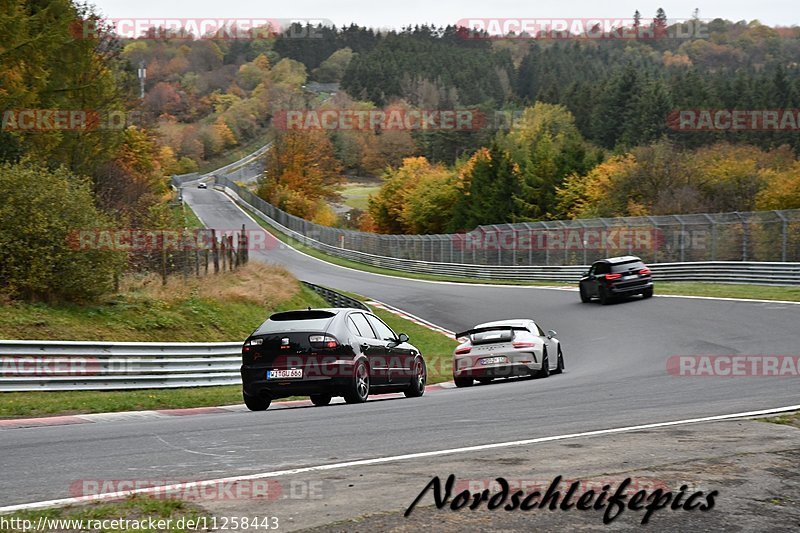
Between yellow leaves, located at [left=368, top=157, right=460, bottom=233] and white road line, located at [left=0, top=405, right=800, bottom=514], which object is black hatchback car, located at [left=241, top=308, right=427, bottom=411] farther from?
yellow leaves, located at [left=368, top=157, right=460, bottom=233]

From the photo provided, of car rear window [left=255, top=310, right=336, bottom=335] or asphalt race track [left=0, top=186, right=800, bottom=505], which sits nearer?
asphalt race track [left=0, top=186, right=800, bottom=505]

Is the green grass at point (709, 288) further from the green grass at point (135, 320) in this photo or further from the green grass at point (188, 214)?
the green grass at point (188, 214)

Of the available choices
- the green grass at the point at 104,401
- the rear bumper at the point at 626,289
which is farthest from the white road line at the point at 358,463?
the rear bumper at the point at 626,289

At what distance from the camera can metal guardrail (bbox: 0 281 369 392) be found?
16219 millimetres

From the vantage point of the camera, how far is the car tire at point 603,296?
3597 centimetres

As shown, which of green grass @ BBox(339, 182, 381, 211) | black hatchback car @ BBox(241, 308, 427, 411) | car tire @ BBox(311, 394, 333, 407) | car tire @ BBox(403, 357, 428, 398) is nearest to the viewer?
black hatchback car @ BBox(241, 308, 427, 411)

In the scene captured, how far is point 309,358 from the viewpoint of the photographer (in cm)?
1402

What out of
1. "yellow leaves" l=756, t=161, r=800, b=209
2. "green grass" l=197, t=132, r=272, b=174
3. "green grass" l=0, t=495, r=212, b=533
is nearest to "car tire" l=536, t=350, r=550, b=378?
"green grass" l=0, t=495, r=212, b=533

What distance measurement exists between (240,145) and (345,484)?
599 ft

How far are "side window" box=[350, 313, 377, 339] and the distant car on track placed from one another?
426 centimetres

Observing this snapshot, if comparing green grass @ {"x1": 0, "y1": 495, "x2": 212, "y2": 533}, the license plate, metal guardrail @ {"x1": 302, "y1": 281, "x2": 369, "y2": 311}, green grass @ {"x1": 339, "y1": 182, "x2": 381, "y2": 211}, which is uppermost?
green grass @ {"x1": 0, "y1": 495, "x2": 212, "y2": 533}

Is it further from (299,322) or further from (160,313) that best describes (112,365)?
(160,313)

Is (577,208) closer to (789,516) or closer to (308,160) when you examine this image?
(308,160)

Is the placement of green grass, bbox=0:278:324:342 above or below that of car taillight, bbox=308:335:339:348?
below
